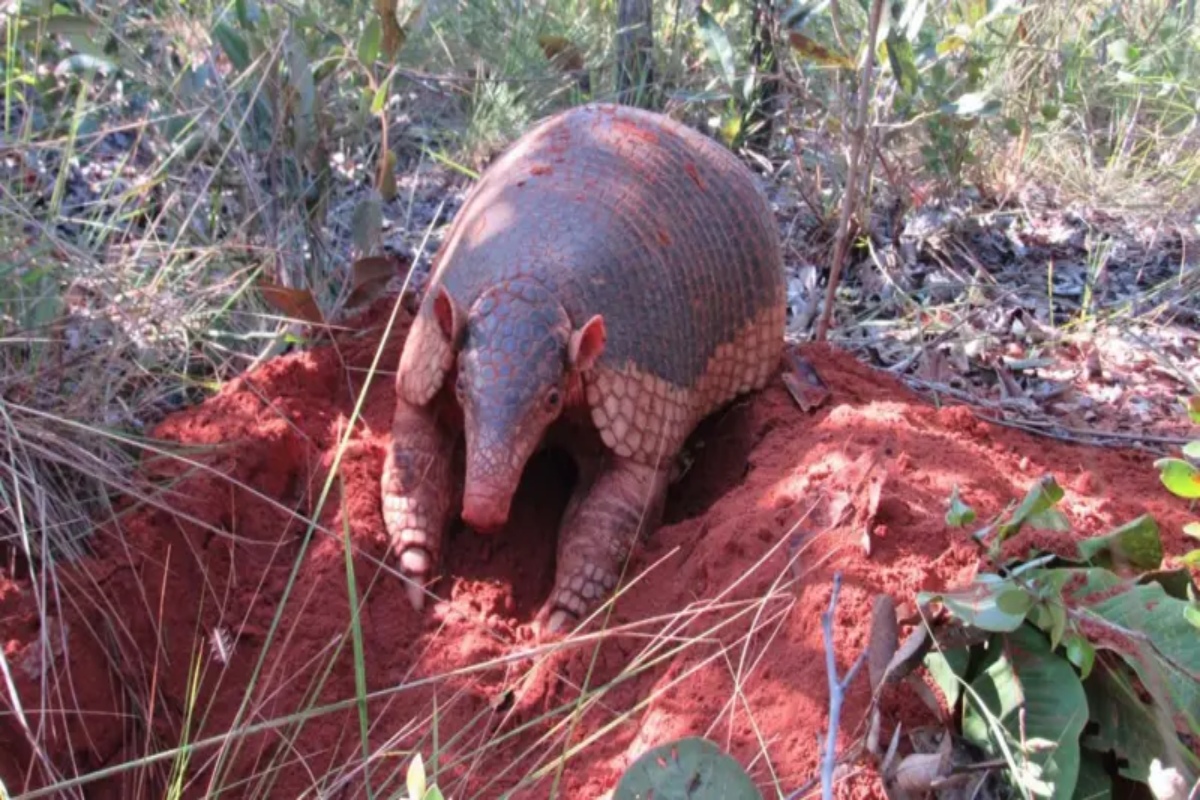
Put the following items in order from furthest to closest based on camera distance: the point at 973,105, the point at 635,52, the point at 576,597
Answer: the point at 635,52, the point at 973,105, the point at 576,597

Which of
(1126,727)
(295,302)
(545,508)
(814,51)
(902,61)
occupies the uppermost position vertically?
(814,51)

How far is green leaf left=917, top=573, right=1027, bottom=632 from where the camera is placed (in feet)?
7.22

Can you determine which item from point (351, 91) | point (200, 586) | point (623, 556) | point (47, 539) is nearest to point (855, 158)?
point (623, 556)

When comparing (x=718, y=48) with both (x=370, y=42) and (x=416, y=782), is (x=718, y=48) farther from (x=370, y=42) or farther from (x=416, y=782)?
(x=416, y=782)

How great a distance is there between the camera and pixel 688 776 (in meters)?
2.15

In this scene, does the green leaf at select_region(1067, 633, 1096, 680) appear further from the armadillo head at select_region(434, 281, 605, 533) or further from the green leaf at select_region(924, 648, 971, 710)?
the armadillo head at select_region(434, 281, 605, 533)

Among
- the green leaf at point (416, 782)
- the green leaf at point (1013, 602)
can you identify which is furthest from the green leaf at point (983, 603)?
the green leaf at point (416, 782)

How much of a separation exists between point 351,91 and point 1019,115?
347cm

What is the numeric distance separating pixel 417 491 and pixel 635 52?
3.26 meters

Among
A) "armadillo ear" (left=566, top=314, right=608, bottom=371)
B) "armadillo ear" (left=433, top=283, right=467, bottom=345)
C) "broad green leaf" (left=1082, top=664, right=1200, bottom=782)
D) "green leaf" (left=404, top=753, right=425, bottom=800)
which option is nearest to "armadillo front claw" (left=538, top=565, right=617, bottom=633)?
"armadillo ear" (left=566, top=314, right=608, bottom=371)

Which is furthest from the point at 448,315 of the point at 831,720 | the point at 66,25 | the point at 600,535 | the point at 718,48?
the point at 718,48

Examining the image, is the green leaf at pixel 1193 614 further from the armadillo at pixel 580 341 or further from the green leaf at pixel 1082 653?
the armadillo at pixel 580 341

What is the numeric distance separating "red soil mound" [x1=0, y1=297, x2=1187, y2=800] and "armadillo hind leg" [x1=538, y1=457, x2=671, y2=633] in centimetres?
9

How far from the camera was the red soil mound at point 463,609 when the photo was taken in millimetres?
2699
